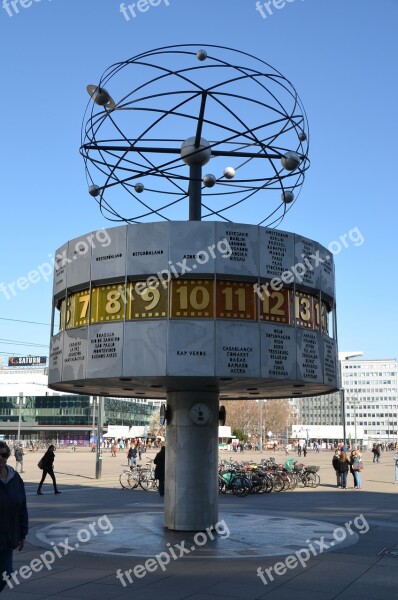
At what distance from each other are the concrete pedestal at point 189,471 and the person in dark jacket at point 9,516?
6768mm

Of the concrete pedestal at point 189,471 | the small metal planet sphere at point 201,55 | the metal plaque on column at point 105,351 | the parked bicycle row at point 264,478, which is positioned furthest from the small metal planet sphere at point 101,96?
the parked bicycle row at point 264,478

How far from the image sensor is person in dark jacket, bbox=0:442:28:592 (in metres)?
7.57

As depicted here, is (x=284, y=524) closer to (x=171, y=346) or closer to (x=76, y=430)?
(x=171, y=346)

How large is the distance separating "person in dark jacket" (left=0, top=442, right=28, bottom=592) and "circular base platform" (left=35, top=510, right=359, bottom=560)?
454 centimetres

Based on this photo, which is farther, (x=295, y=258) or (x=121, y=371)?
(x=295, y=258)

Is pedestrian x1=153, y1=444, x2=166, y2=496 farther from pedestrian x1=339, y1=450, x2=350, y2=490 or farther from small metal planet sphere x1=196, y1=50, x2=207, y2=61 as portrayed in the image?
small metal planet sphere x1=196, y1=50, x2=207, y2=61

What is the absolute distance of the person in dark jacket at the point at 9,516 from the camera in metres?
7.57

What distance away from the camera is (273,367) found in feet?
43.3

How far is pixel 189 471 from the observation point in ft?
47.2

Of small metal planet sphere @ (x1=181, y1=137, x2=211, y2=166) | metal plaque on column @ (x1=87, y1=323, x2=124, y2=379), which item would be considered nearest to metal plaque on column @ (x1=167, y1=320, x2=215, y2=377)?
metal plaque on column @ (x1=87, y1=323, x2=124, y2=379)

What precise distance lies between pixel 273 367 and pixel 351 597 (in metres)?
5.10

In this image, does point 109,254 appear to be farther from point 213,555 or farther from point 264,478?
point 264,478

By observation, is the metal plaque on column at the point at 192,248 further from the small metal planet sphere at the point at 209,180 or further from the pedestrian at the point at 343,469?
the pedestrian at the point at 343,469

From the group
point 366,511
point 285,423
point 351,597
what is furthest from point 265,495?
point 285,423
